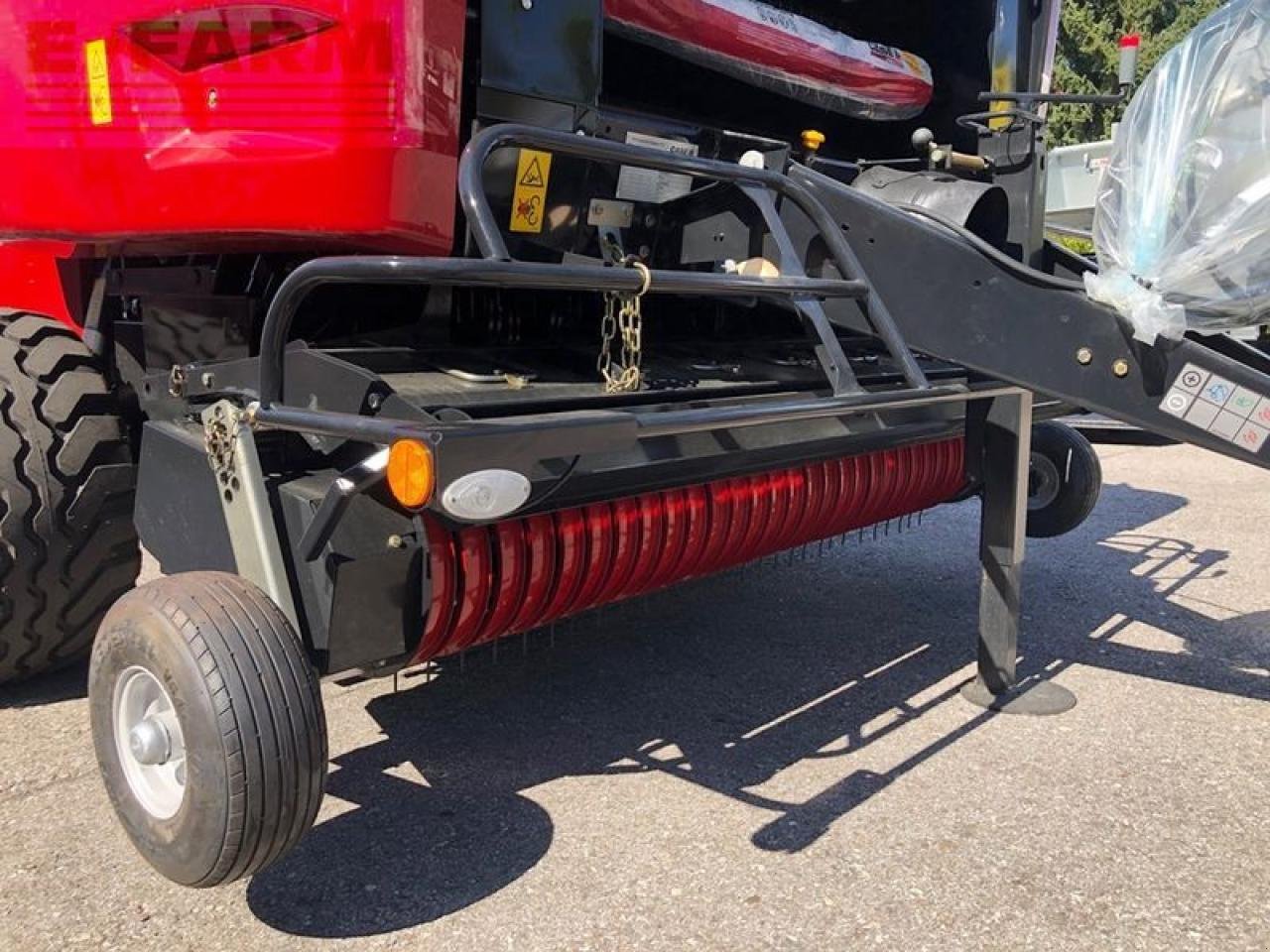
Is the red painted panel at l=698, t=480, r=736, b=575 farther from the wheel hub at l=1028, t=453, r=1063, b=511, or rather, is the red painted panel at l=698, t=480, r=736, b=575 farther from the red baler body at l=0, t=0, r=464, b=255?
the wheel hub at l=1028, t=453, r=1063, b=511

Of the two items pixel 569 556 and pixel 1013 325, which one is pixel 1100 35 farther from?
pixel 569 556

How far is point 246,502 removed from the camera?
6.72 feet

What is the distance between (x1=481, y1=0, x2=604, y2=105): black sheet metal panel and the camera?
93.3 inches

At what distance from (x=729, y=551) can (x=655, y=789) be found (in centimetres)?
60

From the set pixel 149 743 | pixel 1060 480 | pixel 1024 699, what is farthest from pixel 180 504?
pixel 1060 480

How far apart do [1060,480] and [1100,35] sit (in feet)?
68.2

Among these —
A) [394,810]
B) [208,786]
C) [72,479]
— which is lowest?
[394,810]

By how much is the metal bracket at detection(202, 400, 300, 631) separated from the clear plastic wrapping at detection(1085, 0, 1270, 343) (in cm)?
180

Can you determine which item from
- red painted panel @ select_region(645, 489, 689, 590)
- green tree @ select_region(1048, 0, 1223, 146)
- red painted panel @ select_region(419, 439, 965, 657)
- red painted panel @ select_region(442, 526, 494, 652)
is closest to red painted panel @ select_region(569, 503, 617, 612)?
red painted panel @ select_region(419, 439, 965, 657)

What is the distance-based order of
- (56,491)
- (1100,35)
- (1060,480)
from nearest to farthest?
(56,491), (1060,480), (1100,35)

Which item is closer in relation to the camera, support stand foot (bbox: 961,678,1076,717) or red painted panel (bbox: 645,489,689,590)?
red painted panel (bbox: 645,489,689,590)

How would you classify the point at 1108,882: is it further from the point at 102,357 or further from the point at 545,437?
the point at 102,357

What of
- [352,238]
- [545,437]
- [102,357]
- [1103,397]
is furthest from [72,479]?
[1103,397]

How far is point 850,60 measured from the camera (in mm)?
3553
